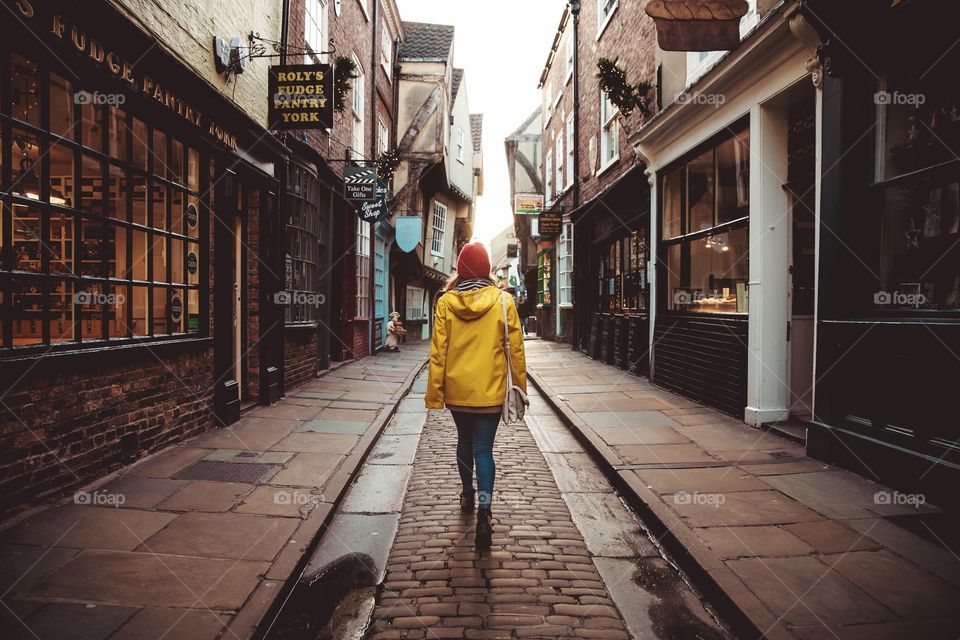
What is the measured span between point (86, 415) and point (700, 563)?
4544 mm

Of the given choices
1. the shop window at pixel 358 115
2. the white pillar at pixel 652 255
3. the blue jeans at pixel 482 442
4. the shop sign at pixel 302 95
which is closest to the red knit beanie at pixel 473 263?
the blue jeans at pixel 482 442

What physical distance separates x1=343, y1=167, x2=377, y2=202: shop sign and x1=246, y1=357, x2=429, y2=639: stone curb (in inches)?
270

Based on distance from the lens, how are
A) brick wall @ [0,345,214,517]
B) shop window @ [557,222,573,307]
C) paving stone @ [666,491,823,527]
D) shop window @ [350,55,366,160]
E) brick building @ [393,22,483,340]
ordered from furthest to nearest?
brick building @ [393,22,483,340]
shop window @ [557,222,573,307]
shop window @ [350,55,366,160]
paving stone @ [666,491,823,527]
brick wall @ [0,345,214,517]

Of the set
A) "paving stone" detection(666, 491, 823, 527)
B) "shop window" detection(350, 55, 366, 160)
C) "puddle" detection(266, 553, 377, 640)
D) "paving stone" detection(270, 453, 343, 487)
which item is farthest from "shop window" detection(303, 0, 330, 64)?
"paving stone" detection(666, 491, 823, 527)

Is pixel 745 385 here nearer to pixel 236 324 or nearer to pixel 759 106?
pixel 759 106

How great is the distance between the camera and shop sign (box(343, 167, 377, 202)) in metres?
12.1

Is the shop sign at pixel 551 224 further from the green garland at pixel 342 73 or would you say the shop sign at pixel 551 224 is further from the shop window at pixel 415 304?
the green garland at pixel 342 73

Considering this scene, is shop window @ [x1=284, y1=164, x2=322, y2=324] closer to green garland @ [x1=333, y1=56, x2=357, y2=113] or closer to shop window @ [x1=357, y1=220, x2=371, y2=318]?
green garland @ [x1=333, y1=56, x2=357, y2=113]

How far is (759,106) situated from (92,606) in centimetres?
767

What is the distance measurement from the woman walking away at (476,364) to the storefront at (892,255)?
309 cm

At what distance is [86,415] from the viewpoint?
4.56 metres

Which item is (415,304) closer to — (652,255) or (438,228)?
(438,228)

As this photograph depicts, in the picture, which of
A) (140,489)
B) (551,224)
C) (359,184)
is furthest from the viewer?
(551,224)

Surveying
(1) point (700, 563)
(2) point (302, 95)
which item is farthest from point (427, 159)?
(1) point (700, 563)
